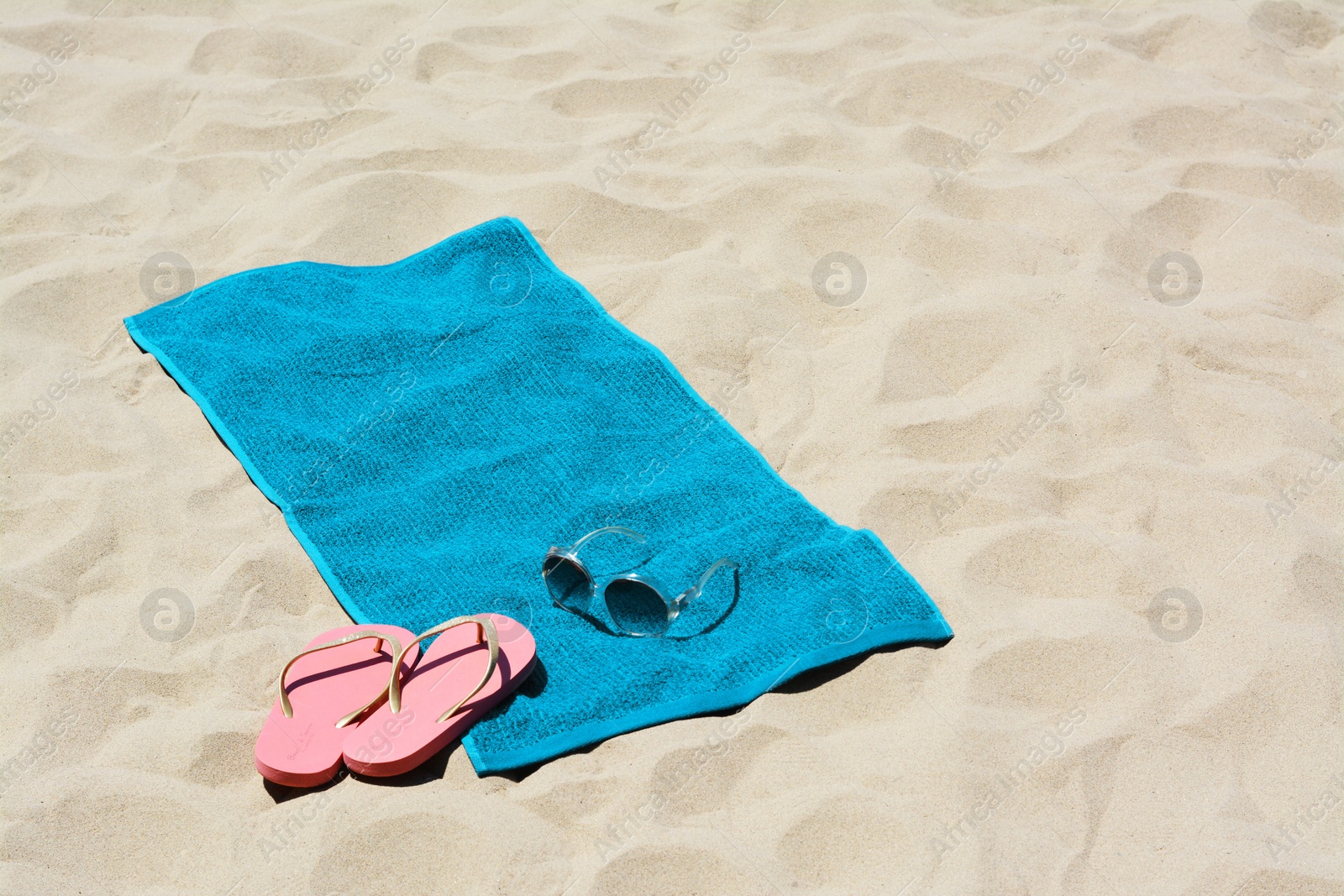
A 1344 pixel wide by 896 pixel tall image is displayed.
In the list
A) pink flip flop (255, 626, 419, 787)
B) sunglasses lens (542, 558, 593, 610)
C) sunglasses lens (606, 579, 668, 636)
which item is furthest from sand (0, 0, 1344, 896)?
sunglasses lens (542, 558, 593, 610)

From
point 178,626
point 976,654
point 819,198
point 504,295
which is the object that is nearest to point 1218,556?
point 976,654

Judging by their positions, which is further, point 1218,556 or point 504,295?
point 504,295

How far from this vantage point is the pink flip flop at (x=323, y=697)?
76.3 inches

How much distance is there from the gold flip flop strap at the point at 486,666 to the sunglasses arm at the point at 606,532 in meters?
0.27

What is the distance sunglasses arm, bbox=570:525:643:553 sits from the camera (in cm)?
228

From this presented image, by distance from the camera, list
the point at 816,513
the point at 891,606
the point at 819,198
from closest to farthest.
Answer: the point at 891,606
the point at 816,513
the point at 819,198

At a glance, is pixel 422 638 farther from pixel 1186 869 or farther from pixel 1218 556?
pixel 1218 556

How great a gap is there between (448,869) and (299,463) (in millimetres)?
1096

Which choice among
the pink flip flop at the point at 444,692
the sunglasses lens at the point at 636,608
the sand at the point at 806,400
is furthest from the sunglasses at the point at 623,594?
the sand at the point at 806,400

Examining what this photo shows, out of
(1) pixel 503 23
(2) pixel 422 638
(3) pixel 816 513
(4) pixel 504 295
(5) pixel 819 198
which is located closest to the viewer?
(2) pixel 422 638

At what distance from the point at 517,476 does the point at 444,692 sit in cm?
62

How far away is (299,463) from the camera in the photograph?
2588 mm

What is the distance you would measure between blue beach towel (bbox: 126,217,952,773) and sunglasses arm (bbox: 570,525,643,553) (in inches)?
1.0

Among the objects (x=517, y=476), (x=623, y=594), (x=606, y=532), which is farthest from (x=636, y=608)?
(x=517, y=476)
